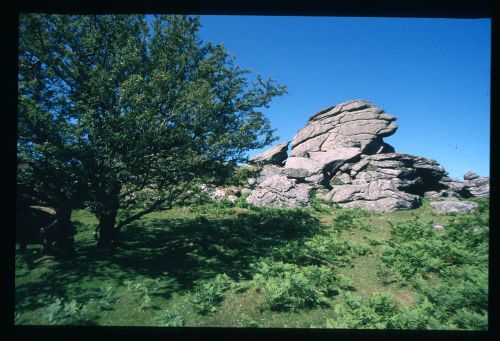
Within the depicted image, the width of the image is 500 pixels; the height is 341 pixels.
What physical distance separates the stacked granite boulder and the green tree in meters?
4.97

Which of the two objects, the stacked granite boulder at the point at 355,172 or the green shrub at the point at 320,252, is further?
the stacked granite boulder at the point at 355,172

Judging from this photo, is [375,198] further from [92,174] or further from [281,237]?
[92,174]

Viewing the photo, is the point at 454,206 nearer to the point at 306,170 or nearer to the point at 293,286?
the point at 306,170

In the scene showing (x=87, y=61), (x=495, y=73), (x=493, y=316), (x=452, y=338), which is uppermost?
(x=87, y=61)

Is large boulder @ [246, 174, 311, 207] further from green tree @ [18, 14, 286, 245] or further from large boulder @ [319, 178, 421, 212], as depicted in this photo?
green tree @ [18, 14, 286, 245]

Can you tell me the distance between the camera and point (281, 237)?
1516cm

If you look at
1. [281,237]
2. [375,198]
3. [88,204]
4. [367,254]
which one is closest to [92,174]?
[88,204]

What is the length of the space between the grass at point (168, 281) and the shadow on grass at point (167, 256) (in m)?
0.04

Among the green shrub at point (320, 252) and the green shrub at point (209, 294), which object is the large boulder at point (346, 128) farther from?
the green shrub at point (209, 294)

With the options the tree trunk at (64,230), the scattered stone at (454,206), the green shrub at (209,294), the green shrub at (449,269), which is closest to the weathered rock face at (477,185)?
the scattered stone at (454,206)

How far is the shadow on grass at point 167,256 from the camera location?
25.7 ft

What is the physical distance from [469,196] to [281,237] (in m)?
38.3

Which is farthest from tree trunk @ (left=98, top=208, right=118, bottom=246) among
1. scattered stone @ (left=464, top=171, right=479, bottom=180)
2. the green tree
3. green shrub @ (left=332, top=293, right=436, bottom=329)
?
scattered stone @ (left=464, top=171, right=479, bottom=180)

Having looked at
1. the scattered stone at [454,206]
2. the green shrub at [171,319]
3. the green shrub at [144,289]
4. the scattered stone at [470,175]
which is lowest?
the green shrub at [171,319]
